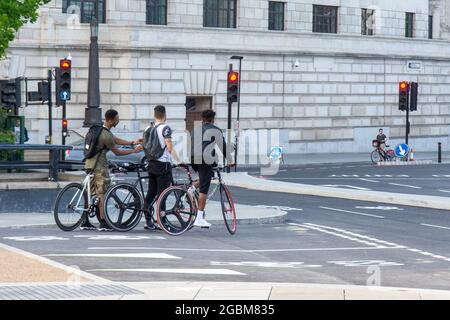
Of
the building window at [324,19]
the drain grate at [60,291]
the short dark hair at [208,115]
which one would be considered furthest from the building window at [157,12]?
the drain grate at [60,291]

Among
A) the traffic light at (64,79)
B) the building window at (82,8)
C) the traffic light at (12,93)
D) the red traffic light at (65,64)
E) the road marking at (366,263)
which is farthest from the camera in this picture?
the building window at (82,8)

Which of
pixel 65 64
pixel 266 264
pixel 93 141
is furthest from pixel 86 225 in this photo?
pixel 65 64

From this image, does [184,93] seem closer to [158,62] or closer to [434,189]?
[158,62]

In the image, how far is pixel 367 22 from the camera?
67.7 m

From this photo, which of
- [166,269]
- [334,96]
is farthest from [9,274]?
[334,96]

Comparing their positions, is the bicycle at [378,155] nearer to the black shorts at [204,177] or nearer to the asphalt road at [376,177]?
the asphalt road at [376,177]

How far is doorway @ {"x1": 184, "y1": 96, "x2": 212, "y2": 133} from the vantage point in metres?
58.2

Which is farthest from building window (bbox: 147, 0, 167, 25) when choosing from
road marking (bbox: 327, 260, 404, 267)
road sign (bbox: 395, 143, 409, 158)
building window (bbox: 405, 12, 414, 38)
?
road marking (bbox: 327, 260, 404, 267)

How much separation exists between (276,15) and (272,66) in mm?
3252

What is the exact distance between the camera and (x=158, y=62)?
56344 millimetres

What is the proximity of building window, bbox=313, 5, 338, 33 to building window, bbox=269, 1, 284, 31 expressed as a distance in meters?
2.35

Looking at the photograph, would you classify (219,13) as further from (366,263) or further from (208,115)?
(366,263)

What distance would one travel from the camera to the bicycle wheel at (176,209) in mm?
19406

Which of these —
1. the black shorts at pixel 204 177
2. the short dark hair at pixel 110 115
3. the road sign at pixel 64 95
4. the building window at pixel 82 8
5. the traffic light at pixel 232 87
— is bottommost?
the black shorts at pixel 204 177
